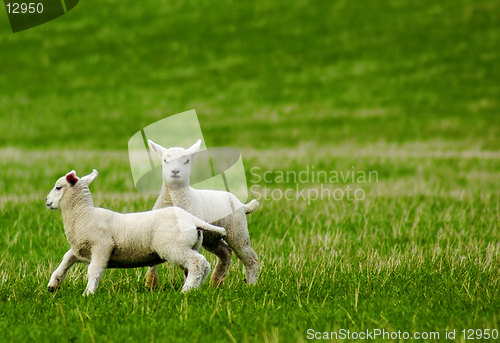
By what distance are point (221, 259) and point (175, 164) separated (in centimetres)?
96

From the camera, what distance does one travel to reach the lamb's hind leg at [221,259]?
16.6ft

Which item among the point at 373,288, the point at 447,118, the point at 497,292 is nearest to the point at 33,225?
the point at 373,288

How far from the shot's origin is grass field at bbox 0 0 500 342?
429cm

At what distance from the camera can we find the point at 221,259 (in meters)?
5.08

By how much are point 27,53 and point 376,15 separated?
60.8 feet

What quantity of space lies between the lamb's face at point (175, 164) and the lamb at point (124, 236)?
22 centimetres

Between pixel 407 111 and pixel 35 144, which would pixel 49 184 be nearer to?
pixel 35 144

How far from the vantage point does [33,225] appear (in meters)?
8.14

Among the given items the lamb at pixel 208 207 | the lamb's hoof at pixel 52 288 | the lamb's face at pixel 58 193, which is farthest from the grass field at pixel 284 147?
the lamb's face at pixel 58 193

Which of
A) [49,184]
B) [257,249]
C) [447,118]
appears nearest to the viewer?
[257,249]

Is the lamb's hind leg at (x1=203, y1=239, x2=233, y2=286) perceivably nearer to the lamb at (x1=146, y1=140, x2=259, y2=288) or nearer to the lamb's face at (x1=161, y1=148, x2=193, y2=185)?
the lamb at (x1=146, y1=140, x2=259, y2=288)

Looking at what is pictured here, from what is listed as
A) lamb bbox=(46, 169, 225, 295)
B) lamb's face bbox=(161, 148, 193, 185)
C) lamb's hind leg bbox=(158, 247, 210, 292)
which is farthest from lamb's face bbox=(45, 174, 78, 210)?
lamb's hind leg bbox=(158, 247, 210, 292)

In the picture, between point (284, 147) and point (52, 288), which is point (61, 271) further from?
point (284, 147)

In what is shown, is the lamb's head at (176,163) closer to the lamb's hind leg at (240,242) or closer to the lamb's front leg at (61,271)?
the lamb's hind leg at (240,242)
